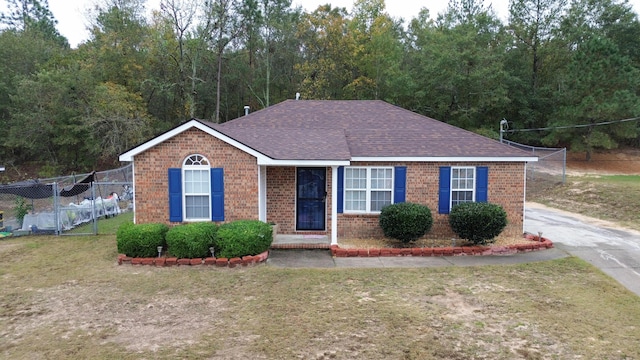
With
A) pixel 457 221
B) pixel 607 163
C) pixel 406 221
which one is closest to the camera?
pixel 406 221

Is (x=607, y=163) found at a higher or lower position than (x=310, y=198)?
higher

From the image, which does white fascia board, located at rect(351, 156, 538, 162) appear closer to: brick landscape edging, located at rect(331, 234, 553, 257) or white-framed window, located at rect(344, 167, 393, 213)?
white-framed window, located at rect(344, 167, 393, 213)

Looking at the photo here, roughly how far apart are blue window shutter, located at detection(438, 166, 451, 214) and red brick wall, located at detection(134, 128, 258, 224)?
521 centimetres

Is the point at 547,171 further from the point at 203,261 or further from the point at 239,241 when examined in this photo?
the point at 203,261

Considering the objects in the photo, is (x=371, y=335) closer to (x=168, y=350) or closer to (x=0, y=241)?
(x=168, y=350)

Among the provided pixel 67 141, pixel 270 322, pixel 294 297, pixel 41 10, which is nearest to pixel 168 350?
pixel 270 322

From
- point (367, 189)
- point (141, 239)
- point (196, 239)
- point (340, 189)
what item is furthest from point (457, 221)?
point (141, 239)

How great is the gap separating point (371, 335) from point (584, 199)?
17523 mm

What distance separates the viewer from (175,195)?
10.2m

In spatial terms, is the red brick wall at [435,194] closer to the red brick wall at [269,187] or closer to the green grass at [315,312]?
the red brick wall at [269,187]

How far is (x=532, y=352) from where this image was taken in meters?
5.26

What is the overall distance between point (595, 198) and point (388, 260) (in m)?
14.0

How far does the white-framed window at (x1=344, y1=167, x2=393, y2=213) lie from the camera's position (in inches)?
453

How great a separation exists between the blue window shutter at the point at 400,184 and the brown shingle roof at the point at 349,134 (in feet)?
1.47
